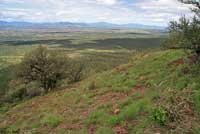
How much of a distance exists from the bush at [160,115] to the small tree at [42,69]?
100 feet

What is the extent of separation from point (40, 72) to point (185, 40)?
94.0ft

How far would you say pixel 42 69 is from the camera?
45625 millimetres

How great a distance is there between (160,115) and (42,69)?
31348 millimetres

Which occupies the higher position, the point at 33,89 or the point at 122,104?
the point at 122,104

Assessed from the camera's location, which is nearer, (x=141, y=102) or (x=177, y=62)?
(x=141, y=102)

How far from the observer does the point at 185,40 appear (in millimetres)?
20656

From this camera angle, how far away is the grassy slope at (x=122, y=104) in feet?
56.1

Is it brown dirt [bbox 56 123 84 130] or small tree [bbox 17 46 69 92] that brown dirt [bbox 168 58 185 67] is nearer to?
brown dirt [bbox 56 123 84 130]

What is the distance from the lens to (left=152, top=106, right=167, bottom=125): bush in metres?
15.9

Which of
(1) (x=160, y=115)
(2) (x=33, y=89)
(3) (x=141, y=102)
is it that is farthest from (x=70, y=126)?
(2) (x=33, y=89)

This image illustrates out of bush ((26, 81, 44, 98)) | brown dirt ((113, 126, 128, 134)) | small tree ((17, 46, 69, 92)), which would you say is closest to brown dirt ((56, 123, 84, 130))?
brown dirt ((113, 126, 128, 134))

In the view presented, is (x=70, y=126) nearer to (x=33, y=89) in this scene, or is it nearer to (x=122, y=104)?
(x=122, y=104)

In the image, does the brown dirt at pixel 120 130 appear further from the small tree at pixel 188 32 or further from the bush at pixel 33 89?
the bush at pixel 33 89

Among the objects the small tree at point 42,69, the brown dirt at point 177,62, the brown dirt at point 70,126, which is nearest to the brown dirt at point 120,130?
the brown dirt at point 70,126
